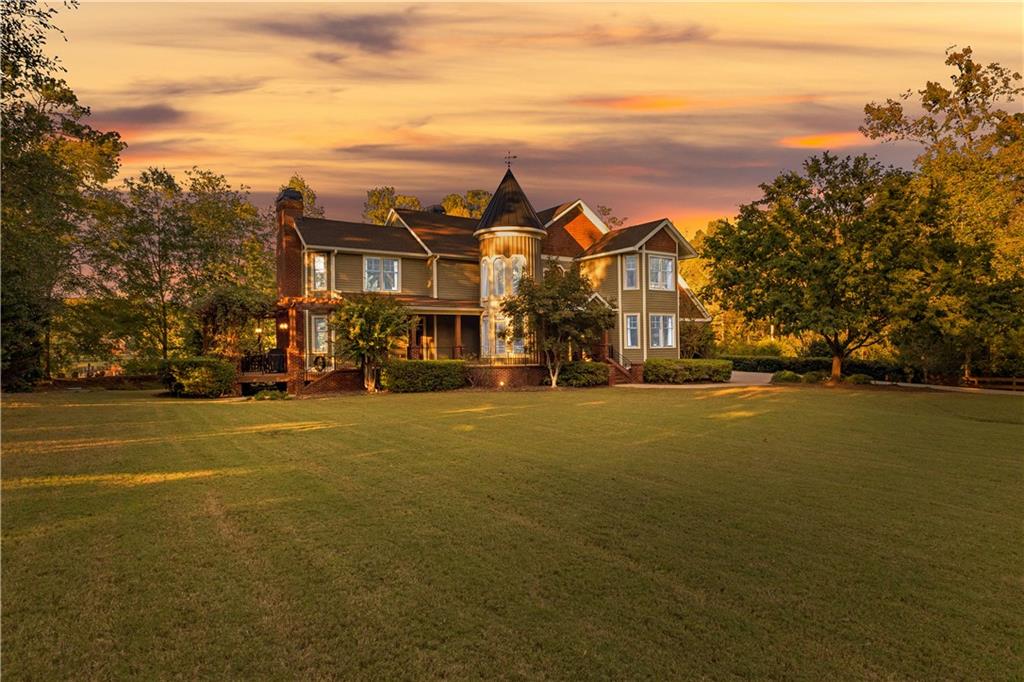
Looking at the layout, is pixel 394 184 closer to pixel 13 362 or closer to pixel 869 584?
pixel 13 362

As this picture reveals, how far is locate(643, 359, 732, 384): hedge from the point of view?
102 ft

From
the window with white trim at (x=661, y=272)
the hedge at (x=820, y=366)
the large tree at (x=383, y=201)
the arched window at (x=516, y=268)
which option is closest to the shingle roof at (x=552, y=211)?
the arched window at (x=516, y=268)

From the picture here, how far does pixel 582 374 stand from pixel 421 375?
317 inches

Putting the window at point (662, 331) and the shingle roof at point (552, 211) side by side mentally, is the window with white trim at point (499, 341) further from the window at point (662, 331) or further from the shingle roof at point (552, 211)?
the window at point (662, 331)

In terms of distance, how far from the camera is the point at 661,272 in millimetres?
34438

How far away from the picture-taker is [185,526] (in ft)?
22.0

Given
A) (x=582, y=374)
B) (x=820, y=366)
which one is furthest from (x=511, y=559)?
(x=820, y=366)

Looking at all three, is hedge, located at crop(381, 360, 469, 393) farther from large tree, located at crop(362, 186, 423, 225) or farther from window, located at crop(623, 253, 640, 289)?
large tree, located at crop(362, 186, 423, 225)

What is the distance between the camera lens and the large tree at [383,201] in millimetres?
56375

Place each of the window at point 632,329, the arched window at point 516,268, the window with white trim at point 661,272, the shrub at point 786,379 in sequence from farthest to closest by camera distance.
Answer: the window with white trim at point 661,272 → the window at point 632,329 → the arched window at point 516,268 → the shrub at point 786,379

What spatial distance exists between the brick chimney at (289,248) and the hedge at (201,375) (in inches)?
332


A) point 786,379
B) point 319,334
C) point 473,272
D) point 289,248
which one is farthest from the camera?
point 473,272

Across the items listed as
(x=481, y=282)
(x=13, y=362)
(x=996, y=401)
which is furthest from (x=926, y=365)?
(x=13, y=362)

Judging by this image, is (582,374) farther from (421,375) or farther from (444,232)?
(444,232)
